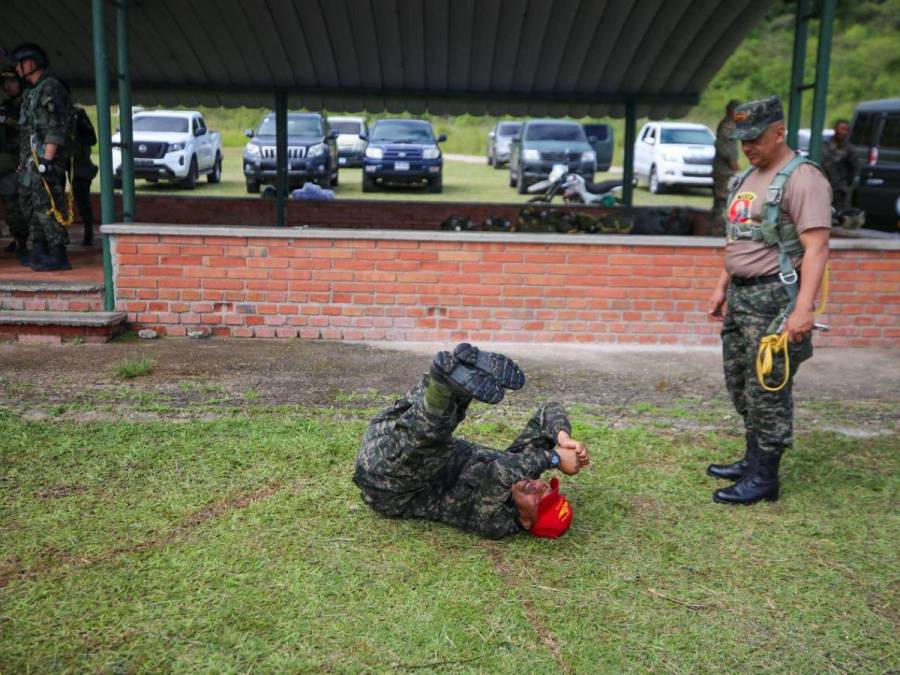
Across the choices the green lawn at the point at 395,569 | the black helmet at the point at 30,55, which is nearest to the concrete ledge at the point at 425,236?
the black helmet at the point at 30,55

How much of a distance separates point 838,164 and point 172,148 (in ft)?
48.8

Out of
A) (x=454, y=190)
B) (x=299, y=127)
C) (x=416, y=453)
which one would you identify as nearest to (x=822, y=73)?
(x=416, y=453)

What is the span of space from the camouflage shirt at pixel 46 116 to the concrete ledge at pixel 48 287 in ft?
3.66

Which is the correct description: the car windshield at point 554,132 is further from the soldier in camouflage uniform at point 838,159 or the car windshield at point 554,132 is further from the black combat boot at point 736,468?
the black combat boot at point 736,468

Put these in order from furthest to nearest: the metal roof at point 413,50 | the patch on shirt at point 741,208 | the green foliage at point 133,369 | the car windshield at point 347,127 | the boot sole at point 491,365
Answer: the car windshield at point 347,127 < the metal roof at point 413,50 < the green foliage at point 133,369 < the patch on shirt at point 741,208 < the boot sole at point 491,365

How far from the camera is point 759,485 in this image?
428 centimetres

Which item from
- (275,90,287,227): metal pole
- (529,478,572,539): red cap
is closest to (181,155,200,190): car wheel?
(275,90,287,227): metal pole

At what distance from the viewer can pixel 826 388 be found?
627cm

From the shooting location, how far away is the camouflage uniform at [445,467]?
12.1ft

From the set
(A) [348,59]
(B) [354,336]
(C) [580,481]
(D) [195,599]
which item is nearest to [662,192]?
(A) [348,59]

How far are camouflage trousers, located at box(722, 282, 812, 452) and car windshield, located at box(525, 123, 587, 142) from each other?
19672mm

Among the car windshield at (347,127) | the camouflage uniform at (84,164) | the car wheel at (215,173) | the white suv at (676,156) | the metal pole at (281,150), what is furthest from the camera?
the car windshield at (347,127)

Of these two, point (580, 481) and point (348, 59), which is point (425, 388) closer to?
point (580, 481)

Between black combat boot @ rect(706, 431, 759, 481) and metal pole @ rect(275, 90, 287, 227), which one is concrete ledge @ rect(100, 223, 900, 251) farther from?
metal pole @ rect(275, 90, 287, 227)
